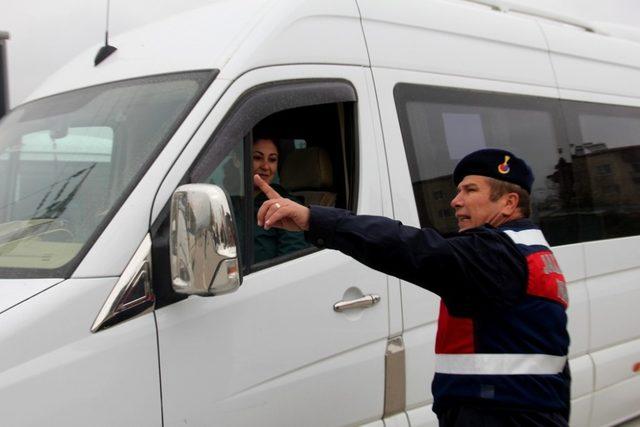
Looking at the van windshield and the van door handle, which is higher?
the van windshield

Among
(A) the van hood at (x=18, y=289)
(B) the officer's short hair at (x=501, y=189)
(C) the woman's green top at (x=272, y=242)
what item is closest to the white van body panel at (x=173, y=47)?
(C) the woman's green top at (x=272, y=242)

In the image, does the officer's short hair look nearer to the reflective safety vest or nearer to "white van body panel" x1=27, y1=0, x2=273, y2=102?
the reflective safety vest

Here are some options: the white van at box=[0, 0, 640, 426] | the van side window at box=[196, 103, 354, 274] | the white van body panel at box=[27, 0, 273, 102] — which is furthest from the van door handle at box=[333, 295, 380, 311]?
the white van body panel at box=[27, 0, 273, 102]

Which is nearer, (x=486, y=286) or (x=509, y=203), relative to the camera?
(x=486, y=286)

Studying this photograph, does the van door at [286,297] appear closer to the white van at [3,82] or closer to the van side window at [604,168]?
the white van at [3,82]

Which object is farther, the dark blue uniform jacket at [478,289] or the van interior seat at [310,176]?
the van interior seat at [310,176]

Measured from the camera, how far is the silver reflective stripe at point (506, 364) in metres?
2.10

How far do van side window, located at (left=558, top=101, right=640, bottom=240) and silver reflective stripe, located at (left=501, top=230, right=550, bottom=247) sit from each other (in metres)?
2.11

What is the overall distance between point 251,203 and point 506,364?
42.8 inches

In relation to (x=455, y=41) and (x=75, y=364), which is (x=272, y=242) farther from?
(x=455, y=41)

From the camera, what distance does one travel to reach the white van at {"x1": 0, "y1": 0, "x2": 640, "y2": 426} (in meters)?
2.17

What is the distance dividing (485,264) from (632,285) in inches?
111

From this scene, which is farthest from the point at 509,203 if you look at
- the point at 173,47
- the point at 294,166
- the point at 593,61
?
the point at 593,61

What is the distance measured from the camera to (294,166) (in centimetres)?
336
